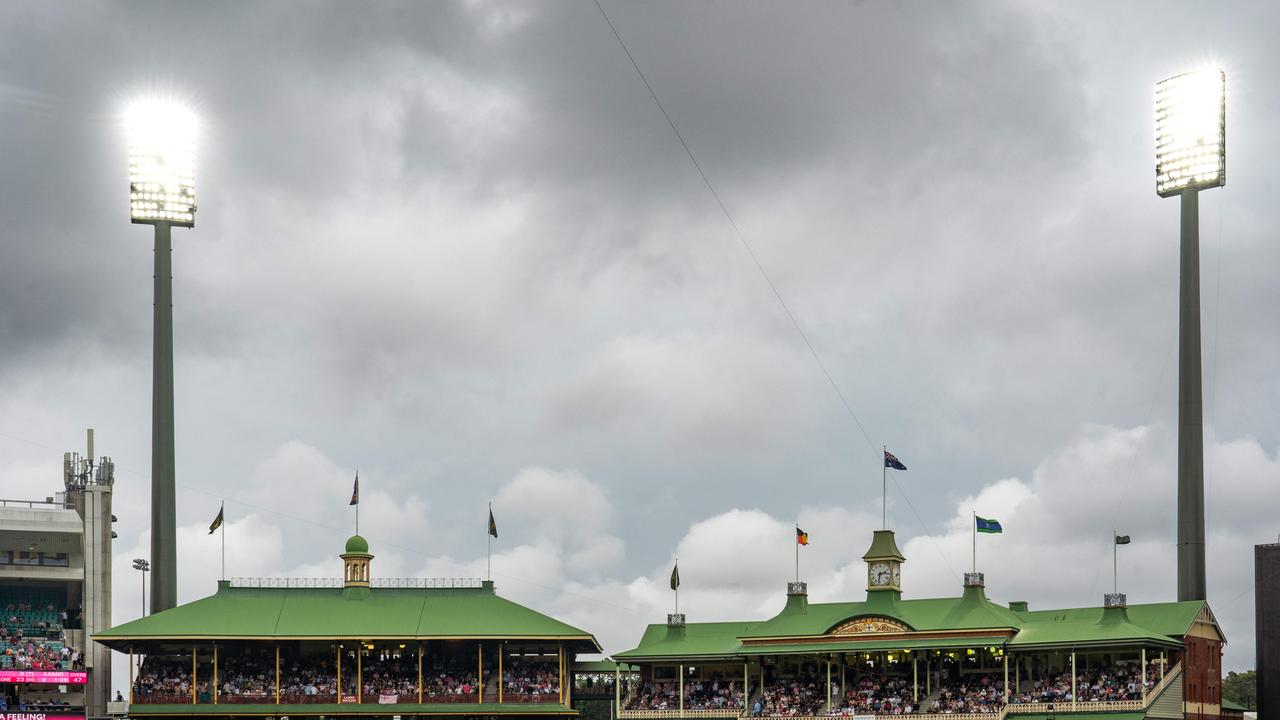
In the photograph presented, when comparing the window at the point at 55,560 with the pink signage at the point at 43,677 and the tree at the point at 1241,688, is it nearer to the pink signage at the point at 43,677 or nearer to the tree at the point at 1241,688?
the pink signage at the point at 43,677

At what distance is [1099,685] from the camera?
285 feet

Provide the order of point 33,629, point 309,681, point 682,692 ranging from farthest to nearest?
1. point 33,629
2. point 309,681
3. point 682,692

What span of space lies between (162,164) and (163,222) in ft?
13.1

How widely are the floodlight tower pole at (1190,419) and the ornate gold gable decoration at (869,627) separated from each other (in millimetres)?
22733

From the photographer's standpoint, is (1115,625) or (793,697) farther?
(793,697)

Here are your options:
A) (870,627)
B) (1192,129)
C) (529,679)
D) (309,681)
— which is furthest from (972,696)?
(1192,129)

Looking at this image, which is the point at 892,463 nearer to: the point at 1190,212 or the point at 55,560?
the point at 1190,212

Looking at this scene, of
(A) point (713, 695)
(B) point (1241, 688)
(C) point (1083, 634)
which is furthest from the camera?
(B) point (1241, 688)

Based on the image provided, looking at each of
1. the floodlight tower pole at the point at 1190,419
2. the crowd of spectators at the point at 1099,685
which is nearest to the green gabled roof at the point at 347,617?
the crowd of spectators at the point at 1099,685

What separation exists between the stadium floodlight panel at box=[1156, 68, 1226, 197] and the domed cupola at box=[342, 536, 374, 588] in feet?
189

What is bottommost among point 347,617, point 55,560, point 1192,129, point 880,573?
point 347,617

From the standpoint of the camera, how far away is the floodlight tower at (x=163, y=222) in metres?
111

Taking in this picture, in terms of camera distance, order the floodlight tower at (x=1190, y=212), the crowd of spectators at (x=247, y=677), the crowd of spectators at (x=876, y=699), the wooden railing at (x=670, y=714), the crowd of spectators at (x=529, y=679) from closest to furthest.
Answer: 1. the crowd of spectators at (x=876, y=699)
2. the wooden railing at (x=670, y=714)
3. the crowd of spectators at (x=247, y=677)
4. the crowd of spectators at (x=529, y=679)
5. the floodlight tower at (x=1190, y=212)

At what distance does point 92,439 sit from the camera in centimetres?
12256
